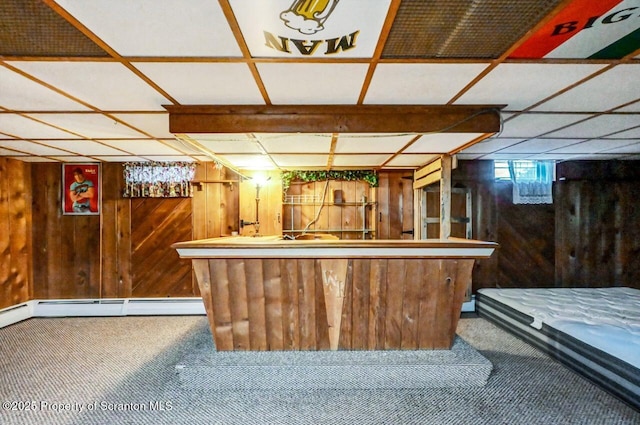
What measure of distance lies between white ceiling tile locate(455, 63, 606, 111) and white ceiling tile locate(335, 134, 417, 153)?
814 mm

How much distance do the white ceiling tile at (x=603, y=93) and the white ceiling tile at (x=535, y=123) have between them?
0.58 feet

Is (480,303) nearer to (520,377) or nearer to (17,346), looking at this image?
(520,377)

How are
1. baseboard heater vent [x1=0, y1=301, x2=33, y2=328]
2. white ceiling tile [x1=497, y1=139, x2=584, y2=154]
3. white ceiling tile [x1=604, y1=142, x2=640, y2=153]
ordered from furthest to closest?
1. baseboard heater vent [x1=0, y1=301, x2=33, y2=328]
2. white ceiling tile [x1=604, y1=142, x2=640, y2=153]
3. white ceiling tile [x1=497, y1=139, x2=584, y2=154]

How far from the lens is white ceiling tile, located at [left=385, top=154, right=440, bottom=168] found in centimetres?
424

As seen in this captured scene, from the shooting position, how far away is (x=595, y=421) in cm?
227

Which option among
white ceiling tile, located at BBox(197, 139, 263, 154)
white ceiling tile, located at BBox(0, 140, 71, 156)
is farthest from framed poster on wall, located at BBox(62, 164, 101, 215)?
white ceiling tile, located at BBox(197, 139, 263, 154)

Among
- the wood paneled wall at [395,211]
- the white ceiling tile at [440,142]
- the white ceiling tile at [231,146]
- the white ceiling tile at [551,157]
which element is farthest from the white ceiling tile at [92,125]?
the white ceiling tile at [551,157]

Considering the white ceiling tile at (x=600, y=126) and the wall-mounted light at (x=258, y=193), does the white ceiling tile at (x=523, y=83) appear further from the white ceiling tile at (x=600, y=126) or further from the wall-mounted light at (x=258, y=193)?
the wall-mounted light at (x=258, y=193)

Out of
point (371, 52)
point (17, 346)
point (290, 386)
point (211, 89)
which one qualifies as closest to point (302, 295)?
point (290, 386)

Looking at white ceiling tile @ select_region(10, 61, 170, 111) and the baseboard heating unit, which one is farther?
the baseboard heating unit

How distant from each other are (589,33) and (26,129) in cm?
468

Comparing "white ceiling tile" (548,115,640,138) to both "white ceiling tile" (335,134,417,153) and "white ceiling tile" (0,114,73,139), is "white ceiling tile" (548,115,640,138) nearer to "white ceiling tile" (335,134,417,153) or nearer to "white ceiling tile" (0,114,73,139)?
"white ceiling tile" (335,134,417,153)

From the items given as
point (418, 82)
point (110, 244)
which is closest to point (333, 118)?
point (418, 82)

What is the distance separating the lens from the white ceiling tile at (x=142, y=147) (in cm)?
375
